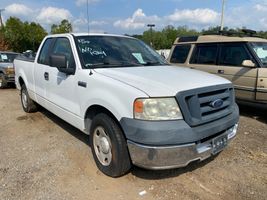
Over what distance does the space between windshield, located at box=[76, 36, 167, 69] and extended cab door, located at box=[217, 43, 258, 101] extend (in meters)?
2.59

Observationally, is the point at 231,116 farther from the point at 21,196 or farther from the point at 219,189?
the point at 21,196

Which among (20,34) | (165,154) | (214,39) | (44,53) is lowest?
(165,154)

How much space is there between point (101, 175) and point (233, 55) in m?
4.67

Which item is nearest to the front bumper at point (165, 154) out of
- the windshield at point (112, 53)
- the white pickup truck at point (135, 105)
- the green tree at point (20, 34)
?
the white pickup truck at point (135, 105)

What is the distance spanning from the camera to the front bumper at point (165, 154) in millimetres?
2832

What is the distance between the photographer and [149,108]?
9.39ft

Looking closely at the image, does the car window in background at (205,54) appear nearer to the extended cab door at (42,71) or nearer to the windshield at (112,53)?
the windshield at (112,53)

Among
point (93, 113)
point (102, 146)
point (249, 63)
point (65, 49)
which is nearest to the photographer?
point (102, 146)

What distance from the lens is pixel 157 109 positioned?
287 centimetres

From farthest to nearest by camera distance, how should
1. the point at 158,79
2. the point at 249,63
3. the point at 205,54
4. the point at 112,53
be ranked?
the point at 205,54 → the point at 249,63 → the point at 112,53 → the point at 158,79

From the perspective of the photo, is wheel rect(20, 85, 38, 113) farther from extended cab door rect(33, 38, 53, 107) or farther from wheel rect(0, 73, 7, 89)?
wheel rect(0, 73, 7, 89)

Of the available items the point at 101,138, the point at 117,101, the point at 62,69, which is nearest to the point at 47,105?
the point at 62,69

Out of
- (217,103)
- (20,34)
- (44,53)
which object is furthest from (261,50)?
(20,34)

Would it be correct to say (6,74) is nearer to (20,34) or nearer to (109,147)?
(109,147)
